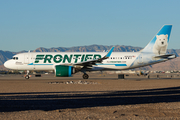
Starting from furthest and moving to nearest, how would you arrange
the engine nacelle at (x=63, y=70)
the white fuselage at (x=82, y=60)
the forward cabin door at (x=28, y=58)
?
the forward cabin door at (x=28, y=58), the white fuselage at (x=82, y=60), the engine nacelle at (x=63, y=70)

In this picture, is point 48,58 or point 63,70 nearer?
point 63,70

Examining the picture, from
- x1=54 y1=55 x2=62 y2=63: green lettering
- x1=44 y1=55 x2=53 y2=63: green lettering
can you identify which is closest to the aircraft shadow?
x1=54 y1=55 x2=62 y2=63: green lettering

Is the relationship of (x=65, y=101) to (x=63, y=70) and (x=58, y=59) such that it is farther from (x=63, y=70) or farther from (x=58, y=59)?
(x=58, y=59)

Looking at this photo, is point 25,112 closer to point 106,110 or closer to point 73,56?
point 106,110

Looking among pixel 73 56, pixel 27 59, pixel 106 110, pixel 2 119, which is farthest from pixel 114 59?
pixel 2 119

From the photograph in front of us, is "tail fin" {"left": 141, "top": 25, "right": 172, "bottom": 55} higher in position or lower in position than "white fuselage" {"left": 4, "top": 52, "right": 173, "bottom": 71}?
higher

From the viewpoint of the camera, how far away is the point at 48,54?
41.8 metres

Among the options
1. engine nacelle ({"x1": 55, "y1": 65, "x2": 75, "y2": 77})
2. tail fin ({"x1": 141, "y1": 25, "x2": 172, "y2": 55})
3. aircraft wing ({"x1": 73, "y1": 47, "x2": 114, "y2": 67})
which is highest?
tail fin ({"x1": 141, "y1": 25, "x2": 172, "y2": 55})

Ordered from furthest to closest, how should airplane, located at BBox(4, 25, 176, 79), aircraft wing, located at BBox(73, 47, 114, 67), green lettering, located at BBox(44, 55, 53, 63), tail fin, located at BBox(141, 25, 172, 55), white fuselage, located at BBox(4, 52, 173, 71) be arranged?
tail fin, located at BBox(141, 25, 172, 55) < green lettering, located at BBox(44, 55, 53, 63) < white fuselage, located at BBox(4, 52, 173, 71) < airplane, located at BBox(4, 25, 176, 79) < aircraft wing, located at BBox(73, 47, 114, 67)

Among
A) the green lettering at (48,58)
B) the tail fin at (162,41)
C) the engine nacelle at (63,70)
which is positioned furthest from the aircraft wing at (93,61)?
the tail fin at (162,41)

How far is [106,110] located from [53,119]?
9.37 feet

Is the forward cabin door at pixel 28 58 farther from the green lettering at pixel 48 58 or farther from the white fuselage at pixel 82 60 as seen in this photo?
the green lettering at pixel 48 58

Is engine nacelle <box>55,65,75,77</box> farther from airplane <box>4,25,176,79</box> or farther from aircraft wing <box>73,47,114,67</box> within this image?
aircraft wing <box>73,47,114,67</box>

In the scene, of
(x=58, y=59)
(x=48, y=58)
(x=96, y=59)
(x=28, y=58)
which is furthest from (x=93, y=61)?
(x=28, y=58)
